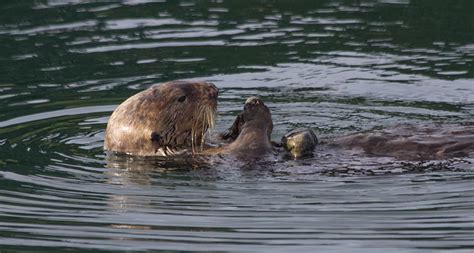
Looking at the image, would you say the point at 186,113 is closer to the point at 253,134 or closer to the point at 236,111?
the point at 253,134

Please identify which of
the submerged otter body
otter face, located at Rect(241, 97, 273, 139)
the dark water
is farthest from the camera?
the submerged otter body

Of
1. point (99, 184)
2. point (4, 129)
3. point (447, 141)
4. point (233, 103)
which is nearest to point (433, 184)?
point (447, 141)

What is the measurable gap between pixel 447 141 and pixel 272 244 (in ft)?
7.45

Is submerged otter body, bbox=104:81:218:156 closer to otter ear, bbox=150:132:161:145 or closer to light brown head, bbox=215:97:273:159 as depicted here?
otter ear, bbox=150:132:161:145

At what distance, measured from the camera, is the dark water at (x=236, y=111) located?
7.36m

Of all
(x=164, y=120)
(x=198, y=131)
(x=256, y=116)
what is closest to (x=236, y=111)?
(x=198, y=131)

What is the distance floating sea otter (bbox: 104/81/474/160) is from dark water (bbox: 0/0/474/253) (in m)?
0.18

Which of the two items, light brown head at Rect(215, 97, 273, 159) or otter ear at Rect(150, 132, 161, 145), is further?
otter ear at Rect(150, 132, 161, 145)

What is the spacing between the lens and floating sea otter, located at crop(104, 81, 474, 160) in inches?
354

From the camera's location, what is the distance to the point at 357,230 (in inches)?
287

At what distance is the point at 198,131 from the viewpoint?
957cm

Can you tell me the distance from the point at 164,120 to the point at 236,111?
150cm

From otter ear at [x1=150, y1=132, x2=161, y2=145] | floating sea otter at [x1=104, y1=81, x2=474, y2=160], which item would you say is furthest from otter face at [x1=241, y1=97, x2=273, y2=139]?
otter ear at [x1=150, y1=132, x2=161, y2=145]

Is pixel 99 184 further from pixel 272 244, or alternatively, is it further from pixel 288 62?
pixel 288 62
